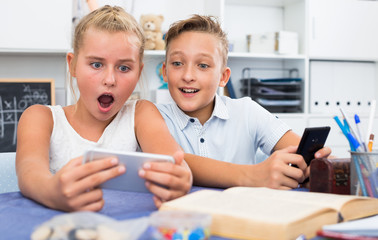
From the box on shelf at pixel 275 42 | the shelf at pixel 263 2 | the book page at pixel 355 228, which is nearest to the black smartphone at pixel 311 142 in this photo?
the book page at pixel 355 228

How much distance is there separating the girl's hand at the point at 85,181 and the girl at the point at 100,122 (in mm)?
26

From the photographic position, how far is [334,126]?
8.58 feet

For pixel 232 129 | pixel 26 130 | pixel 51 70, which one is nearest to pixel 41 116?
pixel 26 130

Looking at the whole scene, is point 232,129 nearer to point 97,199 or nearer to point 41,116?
point 41,116

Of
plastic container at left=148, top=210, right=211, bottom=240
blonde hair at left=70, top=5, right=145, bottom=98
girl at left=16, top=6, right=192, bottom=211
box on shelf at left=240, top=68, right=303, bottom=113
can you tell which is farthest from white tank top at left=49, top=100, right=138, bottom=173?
box on shelf at left=240, top=68, right=303, bottom=113

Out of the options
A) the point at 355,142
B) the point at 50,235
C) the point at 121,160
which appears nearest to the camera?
the point at 50,235

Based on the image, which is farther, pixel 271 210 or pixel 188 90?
pixel 188 90

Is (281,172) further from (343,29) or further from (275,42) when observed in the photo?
(343,29)

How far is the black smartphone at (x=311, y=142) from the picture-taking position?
2.62ft

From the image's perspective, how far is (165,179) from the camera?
0.63m

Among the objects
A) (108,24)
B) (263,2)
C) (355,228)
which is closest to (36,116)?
(108,24)

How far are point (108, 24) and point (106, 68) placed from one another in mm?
119

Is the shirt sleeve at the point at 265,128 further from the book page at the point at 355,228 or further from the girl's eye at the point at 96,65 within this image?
the book page at the point at 355,228

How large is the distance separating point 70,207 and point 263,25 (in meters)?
2.52
